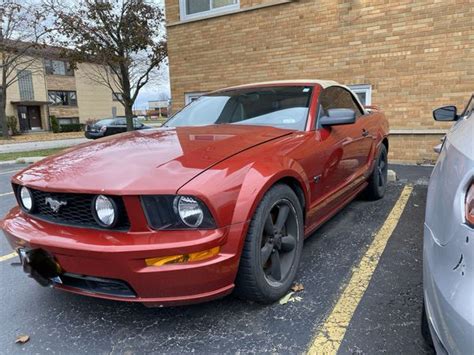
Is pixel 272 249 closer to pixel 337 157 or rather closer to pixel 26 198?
pixel 337 157

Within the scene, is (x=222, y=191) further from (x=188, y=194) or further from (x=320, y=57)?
(x=320, y=57)

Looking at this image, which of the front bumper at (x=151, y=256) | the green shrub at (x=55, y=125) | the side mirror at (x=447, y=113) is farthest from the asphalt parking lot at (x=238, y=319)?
the green shrub at (x=55, y=125)

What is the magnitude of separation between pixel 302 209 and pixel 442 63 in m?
5.66

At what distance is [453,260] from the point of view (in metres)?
1.36

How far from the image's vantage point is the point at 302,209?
9.30 feet

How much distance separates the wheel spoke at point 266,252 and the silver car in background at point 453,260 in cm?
98

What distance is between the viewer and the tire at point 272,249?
2.24m

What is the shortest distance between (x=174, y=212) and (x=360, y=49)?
22.3 ft

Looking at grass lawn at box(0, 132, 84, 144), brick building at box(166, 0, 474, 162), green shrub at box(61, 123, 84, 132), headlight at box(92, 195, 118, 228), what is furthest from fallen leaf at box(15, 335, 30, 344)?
green shrub at box(61, 123, 84, 132)

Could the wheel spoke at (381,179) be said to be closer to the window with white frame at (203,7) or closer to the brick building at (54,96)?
the window with white frame at (203,7)

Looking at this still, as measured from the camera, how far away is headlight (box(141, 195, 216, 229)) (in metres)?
2.01

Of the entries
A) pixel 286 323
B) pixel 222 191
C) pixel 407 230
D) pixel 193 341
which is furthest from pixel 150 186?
pixel 407 230

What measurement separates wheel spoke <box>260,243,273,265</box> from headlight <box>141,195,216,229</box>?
552mm

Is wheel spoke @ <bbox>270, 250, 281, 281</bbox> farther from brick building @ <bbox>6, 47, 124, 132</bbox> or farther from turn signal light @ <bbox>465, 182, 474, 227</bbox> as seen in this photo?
brick building @ <bbox>6, 47, 124, 132</bbox>
